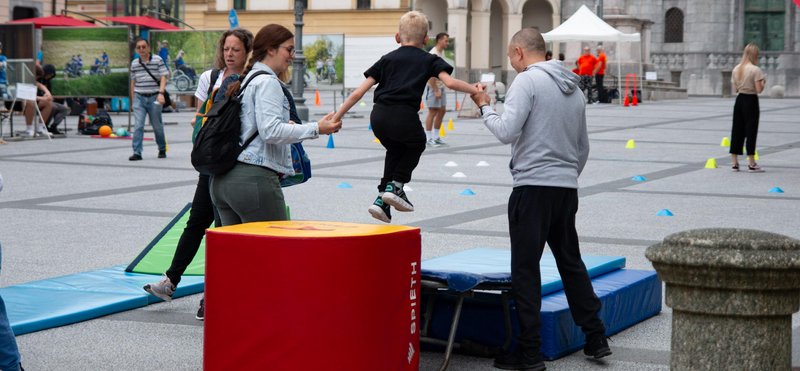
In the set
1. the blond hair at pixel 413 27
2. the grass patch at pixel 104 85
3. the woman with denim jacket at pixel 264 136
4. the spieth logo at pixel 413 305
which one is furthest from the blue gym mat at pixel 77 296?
the grass patch at pixel 104 85

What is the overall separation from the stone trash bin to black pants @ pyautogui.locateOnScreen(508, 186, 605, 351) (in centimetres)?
164

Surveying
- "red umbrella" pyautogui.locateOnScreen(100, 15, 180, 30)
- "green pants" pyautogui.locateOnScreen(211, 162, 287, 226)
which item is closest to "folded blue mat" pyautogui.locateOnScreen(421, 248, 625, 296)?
"green pants" pyautogui.locateOnScreen(211, 162, 287, 226)

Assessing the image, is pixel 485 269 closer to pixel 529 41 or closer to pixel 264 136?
pixel 529 41

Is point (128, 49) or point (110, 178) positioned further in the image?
point (128, 49)

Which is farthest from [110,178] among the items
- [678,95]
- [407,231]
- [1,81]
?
[678,95]

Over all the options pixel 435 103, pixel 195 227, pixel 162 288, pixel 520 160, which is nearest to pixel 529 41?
pixel 520 160

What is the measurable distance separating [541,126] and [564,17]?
Answer: 187 feet

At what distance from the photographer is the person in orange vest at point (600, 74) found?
1593 inches

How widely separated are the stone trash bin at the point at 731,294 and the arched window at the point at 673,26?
57814 millimetres

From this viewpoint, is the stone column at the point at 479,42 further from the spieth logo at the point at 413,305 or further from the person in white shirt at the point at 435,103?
the spieth logo at the point at 413,305

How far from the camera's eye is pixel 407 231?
17.6ft

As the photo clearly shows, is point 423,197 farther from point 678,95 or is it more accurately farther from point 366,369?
point 678,95

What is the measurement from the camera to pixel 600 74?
4088cm

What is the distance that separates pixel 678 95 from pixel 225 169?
44285 mm
